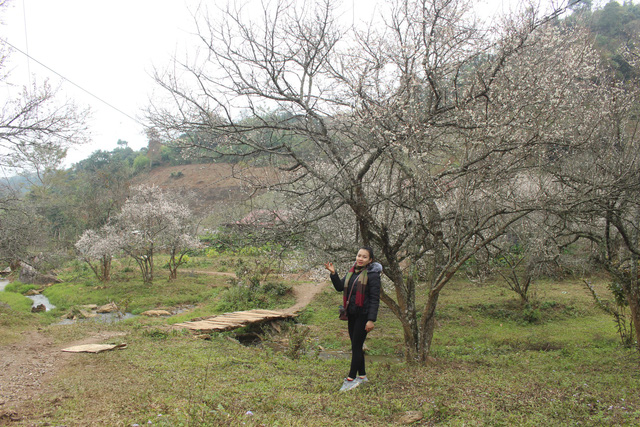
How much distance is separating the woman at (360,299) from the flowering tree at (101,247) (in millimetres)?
15109

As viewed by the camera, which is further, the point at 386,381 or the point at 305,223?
the point at 305,223

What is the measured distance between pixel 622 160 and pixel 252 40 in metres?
5.37

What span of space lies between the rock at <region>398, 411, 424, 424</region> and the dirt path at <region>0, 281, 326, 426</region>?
3185 millimetres

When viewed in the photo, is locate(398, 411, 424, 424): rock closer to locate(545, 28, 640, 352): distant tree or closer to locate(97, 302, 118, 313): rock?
locate(545, 28, 640, 352): distant tree

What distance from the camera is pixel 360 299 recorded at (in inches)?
172

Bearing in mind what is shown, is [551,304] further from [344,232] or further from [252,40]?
[252,40]

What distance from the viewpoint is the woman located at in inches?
172

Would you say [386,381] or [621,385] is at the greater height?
[386,381]

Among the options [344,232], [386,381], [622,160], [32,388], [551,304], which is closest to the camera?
[32,388]

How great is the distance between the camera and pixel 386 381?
464 centimetres

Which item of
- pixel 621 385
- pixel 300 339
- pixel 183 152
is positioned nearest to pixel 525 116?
pixel 621 385

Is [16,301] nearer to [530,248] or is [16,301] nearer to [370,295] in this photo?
[370,295]

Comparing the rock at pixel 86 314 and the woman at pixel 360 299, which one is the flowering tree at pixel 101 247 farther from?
the woman at pixel 360 299

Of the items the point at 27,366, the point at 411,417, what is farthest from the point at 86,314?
the point at 411,417
